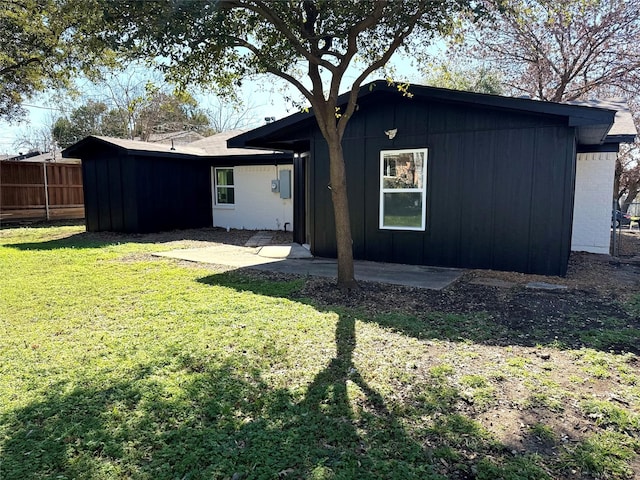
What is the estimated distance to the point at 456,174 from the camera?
7.14 metres

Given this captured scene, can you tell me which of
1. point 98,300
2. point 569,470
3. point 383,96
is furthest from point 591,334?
point 98,300

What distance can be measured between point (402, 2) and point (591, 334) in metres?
4.21

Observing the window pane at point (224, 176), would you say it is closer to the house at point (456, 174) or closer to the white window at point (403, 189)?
the house at point (456, 174)

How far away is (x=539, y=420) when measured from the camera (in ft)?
8.76

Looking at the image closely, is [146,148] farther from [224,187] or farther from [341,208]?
[341,208]

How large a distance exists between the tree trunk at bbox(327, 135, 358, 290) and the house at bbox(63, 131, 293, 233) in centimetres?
744

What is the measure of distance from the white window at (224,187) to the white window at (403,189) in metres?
7.63

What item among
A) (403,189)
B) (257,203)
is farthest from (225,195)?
(403,189)

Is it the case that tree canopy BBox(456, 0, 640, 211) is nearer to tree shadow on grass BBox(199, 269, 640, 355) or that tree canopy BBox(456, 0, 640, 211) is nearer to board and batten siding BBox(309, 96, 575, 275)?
board and batten siding BBox(309, 96, 575, 275)

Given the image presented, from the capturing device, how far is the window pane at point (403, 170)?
24.5 ft

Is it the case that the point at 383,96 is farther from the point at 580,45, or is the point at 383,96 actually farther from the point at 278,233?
the point at 580,45

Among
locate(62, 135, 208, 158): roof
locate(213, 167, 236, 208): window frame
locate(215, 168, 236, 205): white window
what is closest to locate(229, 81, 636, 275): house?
locate(62, 135, 208, 158): roof

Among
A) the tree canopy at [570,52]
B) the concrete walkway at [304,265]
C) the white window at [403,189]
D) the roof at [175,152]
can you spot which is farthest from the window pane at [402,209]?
the tree canopy at [570,52]

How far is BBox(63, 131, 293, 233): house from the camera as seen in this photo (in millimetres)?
12727
